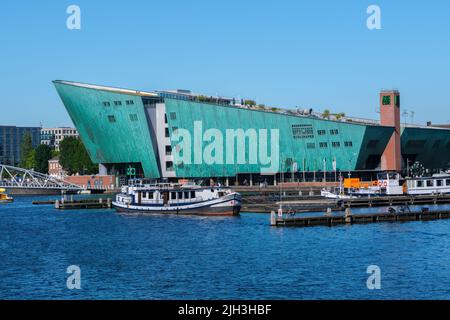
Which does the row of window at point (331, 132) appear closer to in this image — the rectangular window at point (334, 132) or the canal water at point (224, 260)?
the rectangular window at point (334, 132)

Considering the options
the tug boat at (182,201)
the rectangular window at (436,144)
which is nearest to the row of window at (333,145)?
the rectangular window at (436,144)

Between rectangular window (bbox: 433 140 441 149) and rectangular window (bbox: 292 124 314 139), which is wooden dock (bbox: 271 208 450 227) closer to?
rectangular window (bbox: 292 124 314 139)

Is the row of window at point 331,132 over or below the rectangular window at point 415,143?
over

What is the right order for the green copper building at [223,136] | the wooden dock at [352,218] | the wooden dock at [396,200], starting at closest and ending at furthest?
the wooden dock at [352,218] < the wooden dock at [396,200] < the green copper building at [223,136]

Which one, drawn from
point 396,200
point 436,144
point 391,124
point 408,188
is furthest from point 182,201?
point 436,144

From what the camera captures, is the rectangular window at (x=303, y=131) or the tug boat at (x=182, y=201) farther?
the rectangular window at (x=303, y=131)

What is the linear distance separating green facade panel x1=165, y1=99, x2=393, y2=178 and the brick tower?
5.34 ft

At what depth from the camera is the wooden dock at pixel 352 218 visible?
3273 inches

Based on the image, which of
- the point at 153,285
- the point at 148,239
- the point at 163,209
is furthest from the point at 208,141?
the point at 153,285

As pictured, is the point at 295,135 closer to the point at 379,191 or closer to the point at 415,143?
the point at 415,143

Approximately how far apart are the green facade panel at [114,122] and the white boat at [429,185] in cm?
7052

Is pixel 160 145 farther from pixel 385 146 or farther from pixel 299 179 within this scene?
pixel 385 146

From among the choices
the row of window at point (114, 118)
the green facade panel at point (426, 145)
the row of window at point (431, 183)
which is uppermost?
the row of window at point (114, 118)

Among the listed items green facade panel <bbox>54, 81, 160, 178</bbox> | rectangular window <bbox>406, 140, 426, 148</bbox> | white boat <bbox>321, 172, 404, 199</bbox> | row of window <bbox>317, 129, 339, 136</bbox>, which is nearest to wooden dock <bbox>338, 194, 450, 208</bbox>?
white boat <bbox>321, 172, 404, 199</bbox>
